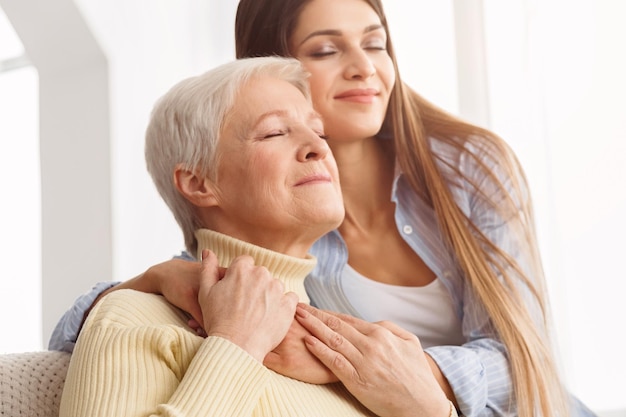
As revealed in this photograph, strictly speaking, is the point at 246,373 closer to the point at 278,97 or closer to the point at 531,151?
the point at 278,97

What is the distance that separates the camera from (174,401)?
116 centimetres

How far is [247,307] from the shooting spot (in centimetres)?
129

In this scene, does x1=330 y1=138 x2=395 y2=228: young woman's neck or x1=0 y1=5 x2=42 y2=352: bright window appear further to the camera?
x1=0 y1=5 x2=42 y2=352: bright window

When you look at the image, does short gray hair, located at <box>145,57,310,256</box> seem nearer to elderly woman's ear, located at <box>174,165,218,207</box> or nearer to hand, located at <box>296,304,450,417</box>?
elderly woman's ear, located at <box>174,165,218,207</box>

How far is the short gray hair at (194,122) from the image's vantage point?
1.52 metres

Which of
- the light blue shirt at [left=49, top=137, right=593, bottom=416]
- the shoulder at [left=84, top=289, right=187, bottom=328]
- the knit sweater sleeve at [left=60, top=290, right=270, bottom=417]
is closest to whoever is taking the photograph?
the knit sweater sleeve at [left=60, top=290, right=270, bottom=417]

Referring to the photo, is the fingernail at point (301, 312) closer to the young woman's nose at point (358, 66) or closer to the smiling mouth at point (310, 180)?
the smiling mouth at point (310, 180)

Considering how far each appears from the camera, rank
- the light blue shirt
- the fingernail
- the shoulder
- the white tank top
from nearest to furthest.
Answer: the shoulder < the fingernail < the light blue shirt < the white tank top

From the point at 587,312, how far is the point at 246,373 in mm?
2121

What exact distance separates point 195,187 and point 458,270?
637 millimetres

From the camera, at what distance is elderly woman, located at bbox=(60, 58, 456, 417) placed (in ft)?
3.96

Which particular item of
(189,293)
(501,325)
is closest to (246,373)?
(189,293)

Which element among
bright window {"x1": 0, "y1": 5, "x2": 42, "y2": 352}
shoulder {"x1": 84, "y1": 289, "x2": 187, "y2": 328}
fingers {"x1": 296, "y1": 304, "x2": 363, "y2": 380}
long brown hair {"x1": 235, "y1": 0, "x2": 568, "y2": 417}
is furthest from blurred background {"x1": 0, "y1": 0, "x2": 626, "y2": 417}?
fingers {"x1": 296, "y1": 304, "x2": 363, "y2": 380}

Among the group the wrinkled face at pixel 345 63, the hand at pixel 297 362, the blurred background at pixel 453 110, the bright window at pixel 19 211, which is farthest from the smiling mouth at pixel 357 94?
the bright window at pixel 19 211
